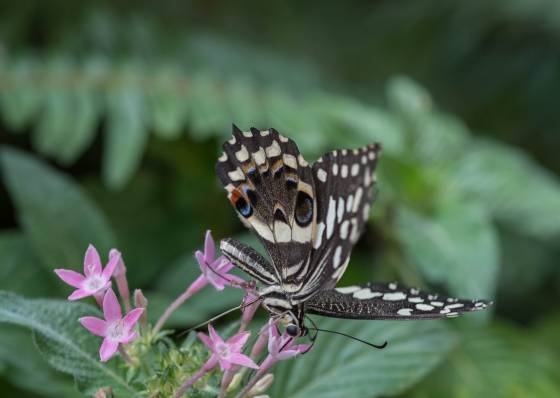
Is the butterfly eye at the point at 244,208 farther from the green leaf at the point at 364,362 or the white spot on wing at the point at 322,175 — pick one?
the green leaf at the point at 364,362

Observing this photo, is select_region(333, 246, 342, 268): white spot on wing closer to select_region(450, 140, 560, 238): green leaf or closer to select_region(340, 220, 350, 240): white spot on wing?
select_region(340, 220, 350, 240): white spot on wing

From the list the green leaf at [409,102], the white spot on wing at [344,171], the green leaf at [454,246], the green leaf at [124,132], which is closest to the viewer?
Result: the white spot on wing at [344,171]

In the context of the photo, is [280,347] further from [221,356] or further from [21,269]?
[21,269]

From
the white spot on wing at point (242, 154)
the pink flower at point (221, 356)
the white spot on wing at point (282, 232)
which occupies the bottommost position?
the pink flower at point (221, 356)

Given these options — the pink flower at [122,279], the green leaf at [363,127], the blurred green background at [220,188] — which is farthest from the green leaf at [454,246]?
the pink flower at [122,279]

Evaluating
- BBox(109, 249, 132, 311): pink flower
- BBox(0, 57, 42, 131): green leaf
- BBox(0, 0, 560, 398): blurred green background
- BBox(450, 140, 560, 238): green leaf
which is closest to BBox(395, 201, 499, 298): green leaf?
BBox(0, 0, 560, 398): blurred green background

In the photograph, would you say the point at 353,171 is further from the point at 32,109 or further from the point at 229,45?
the point at 229,45

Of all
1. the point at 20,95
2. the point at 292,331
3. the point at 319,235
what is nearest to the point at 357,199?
the point at 319,235

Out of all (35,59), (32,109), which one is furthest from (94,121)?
(35,59)
